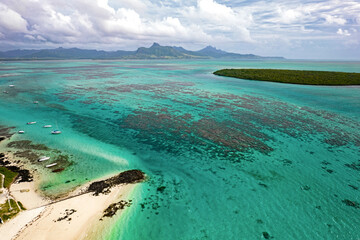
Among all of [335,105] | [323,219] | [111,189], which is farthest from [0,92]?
[335,105]

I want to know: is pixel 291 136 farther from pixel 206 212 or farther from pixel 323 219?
pixel 206 212

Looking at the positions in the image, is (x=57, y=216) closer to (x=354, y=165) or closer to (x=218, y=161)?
(x=218, y=161)

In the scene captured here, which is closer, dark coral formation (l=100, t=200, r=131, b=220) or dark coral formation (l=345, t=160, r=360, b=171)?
dark coral formation (l=100, t=200, r=131, b=220)

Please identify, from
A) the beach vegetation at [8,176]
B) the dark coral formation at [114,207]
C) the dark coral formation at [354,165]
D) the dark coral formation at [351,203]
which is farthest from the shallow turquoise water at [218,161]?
the beach vegetation at [8,176]

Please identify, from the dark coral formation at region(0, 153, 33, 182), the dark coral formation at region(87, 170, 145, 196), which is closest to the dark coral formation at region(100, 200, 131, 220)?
the dark coral formation at region(87, 170, 145, 196)

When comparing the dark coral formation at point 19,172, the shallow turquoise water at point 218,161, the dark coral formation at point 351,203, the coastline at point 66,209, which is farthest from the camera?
the dark coral formation at point 19,172

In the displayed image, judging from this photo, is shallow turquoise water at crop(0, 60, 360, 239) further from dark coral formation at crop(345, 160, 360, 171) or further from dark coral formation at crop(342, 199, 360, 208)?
dark coral formation at crop(342, 199, 360, 208)

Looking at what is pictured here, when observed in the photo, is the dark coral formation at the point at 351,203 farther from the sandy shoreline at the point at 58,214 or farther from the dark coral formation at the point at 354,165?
the sandy shoreline at the point at 58,214
